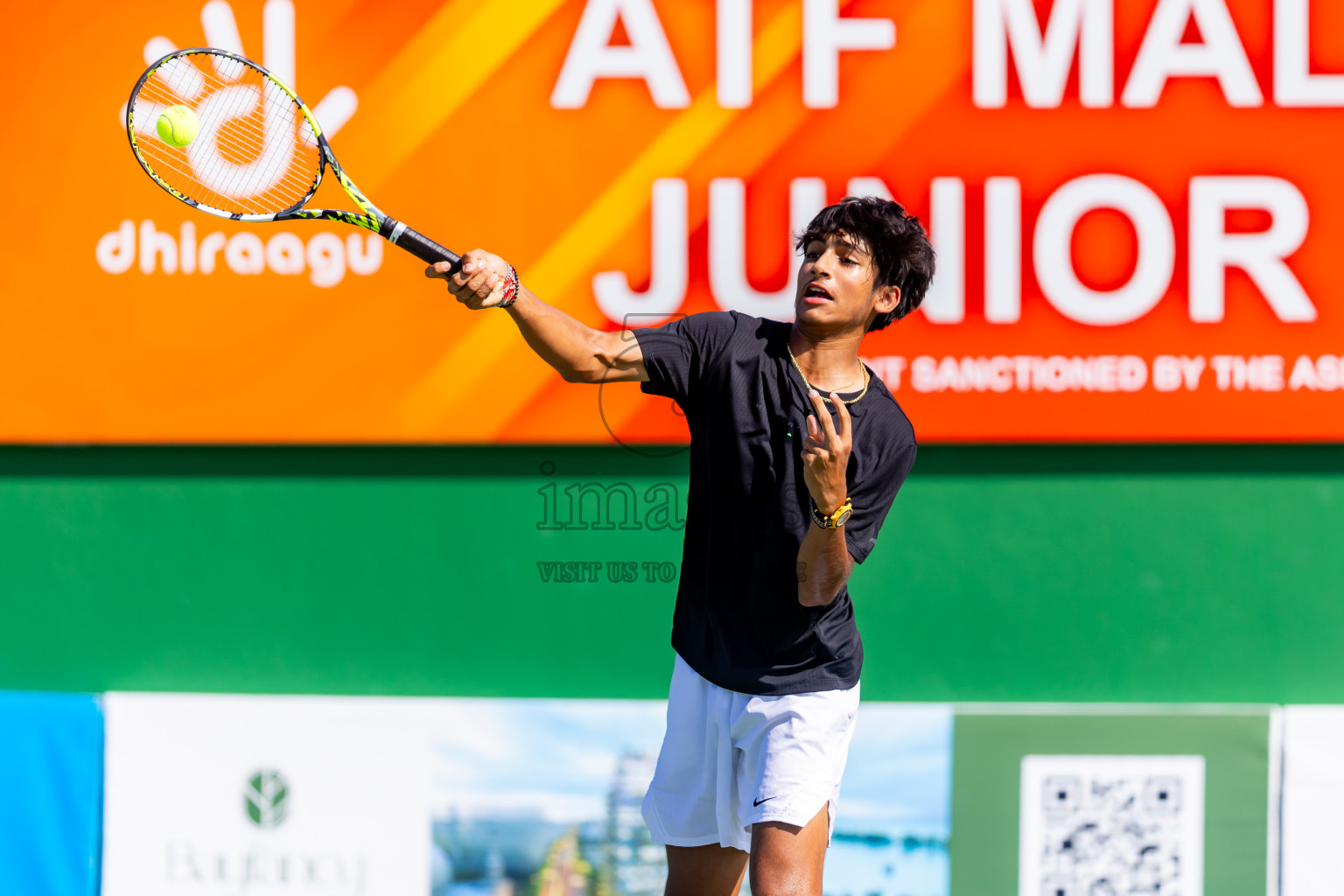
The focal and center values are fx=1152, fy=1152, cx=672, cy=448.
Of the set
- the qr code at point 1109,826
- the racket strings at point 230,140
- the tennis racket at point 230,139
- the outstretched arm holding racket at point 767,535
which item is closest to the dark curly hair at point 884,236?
the outstretched arm holding racket at point 767,535

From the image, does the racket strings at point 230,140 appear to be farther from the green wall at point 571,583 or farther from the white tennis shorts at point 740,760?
the white tennis shorts at point 740,760

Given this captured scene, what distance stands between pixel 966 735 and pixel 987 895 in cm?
47

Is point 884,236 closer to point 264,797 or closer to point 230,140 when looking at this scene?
point 230,140

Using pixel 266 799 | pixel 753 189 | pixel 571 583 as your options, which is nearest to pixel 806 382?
pixel 753 189

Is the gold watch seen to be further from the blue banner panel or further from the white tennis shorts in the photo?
the blue banner panel

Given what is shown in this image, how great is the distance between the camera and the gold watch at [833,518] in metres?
2.26

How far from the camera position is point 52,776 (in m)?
3.30

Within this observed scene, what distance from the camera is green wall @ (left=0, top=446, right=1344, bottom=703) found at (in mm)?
3377

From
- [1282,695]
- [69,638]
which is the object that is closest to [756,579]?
[1282,695]

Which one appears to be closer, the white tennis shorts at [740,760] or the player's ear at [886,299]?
the white tennis shorts at [740,760]

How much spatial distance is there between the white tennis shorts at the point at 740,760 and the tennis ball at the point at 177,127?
1.68 metres

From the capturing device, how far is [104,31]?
3332 millimetres

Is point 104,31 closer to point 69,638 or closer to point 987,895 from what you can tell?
point 69,638

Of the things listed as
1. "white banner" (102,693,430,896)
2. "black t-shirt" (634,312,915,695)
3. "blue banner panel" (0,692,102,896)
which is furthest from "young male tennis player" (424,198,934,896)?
"blue banner panel" (0,692,102,896)
